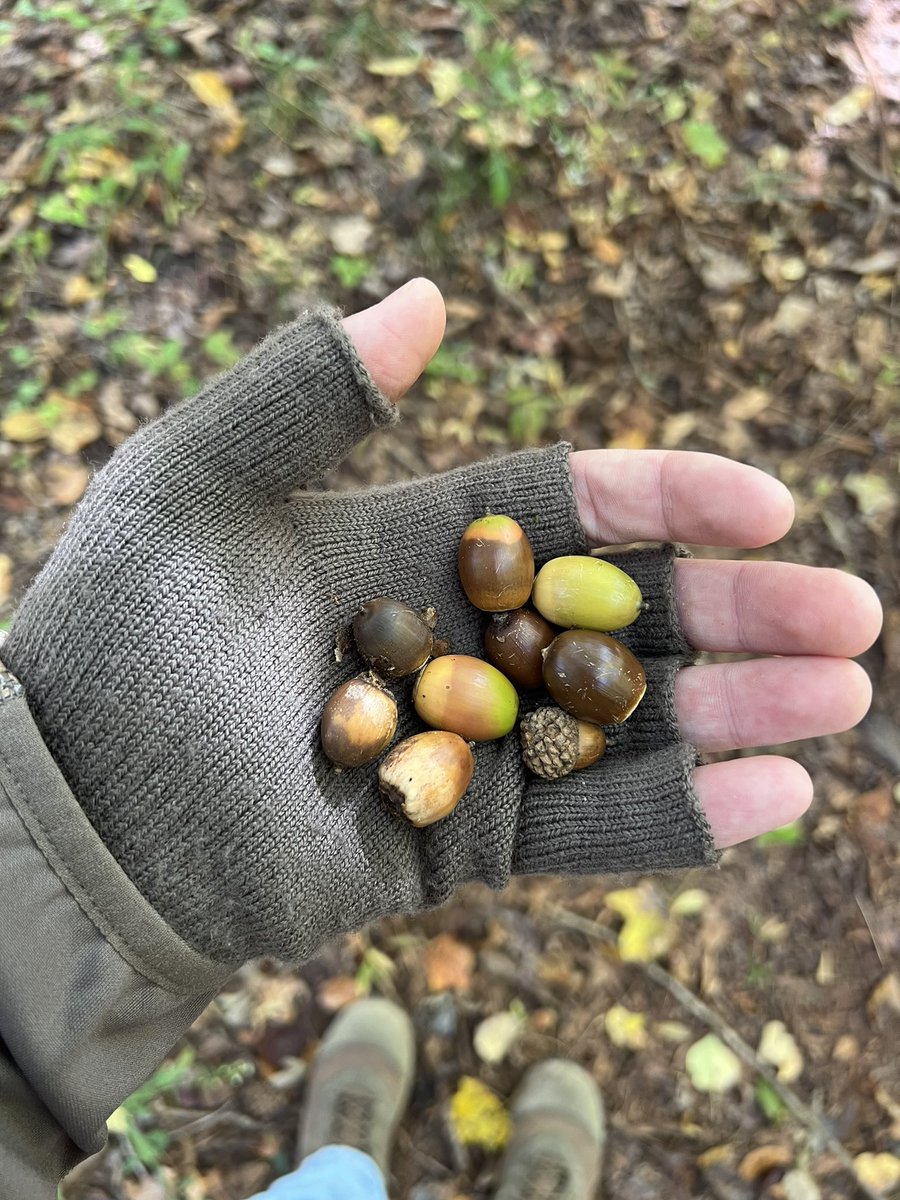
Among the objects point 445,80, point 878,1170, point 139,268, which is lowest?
point 878,1170

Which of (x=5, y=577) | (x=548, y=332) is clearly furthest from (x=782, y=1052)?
(x=5, y=577)

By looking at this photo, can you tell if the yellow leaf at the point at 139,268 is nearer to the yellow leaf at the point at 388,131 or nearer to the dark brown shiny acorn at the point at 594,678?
the yellow leaf at the point at 388,131

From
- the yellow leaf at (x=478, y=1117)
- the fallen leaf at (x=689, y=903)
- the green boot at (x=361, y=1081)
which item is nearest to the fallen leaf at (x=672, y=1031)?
the fallen leaf at (x=689, y=903)

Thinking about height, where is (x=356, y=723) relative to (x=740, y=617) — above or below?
above

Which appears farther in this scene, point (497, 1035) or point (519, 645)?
point (497, 1035)

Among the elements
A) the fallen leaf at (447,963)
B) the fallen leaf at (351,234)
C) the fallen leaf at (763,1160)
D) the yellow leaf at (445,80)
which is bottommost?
the fallen leaf at (763,1160)

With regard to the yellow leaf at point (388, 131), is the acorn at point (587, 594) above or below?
below

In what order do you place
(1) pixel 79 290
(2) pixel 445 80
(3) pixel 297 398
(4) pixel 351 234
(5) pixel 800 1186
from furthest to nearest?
(2) pixel 445 80, (4) pixel 351 234, (1) pixel 79 290, (5) pixel 800 1186, (3) pixel 297 398

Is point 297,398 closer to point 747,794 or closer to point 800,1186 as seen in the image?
point 747,794
